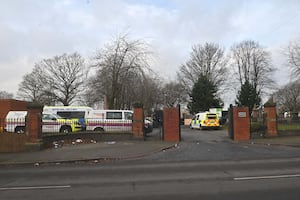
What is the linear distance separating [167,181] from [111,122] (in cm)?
2001

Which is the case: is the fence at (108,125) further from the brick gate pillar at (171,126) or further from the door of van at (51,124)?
the brick gate pillar at (171,126)

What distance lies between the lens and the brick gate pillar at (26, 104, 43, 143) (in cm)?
2277

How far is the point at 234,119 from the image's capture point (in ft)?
95.5

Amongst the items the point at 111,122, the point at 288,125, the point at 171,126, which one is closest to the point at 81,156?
A: the point at 171,126

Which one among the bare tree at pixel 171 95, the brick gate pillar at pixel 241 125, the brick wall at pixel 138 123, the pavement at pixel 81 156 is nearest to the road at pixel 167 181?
the pavement at pixel 81 156

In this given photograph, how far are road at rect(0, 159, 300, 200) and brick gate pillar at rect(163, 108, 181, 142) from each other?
12423mm

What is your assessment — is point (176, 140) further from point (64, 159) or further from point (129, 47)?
point (129, 47)

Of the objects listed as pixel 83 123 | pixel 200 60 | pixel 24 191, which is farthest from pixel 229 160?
pixel 200 60

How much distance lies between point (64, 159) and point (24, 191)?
26.2ft

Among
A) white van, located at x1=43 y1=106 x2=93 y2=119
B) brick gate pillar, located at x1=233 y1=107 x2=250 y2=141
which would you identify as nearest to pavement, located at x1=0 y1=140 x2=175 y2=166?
brick gate pillar, located at x1=233 y1=107 x2=250 y2=141

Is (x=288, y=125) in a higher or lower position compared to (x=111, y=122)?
lower

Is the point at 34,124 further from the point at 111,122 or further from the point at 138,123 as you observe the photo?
the point at 111,122

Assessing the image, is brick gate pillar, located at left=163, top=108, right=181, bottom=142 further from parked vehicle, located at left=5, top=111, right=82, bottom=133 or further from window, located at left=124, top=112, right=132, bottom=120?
parked vehicle, located at left=5, top=111, right=82, bottom=133

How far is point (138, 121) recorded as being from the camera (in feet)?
89.5
